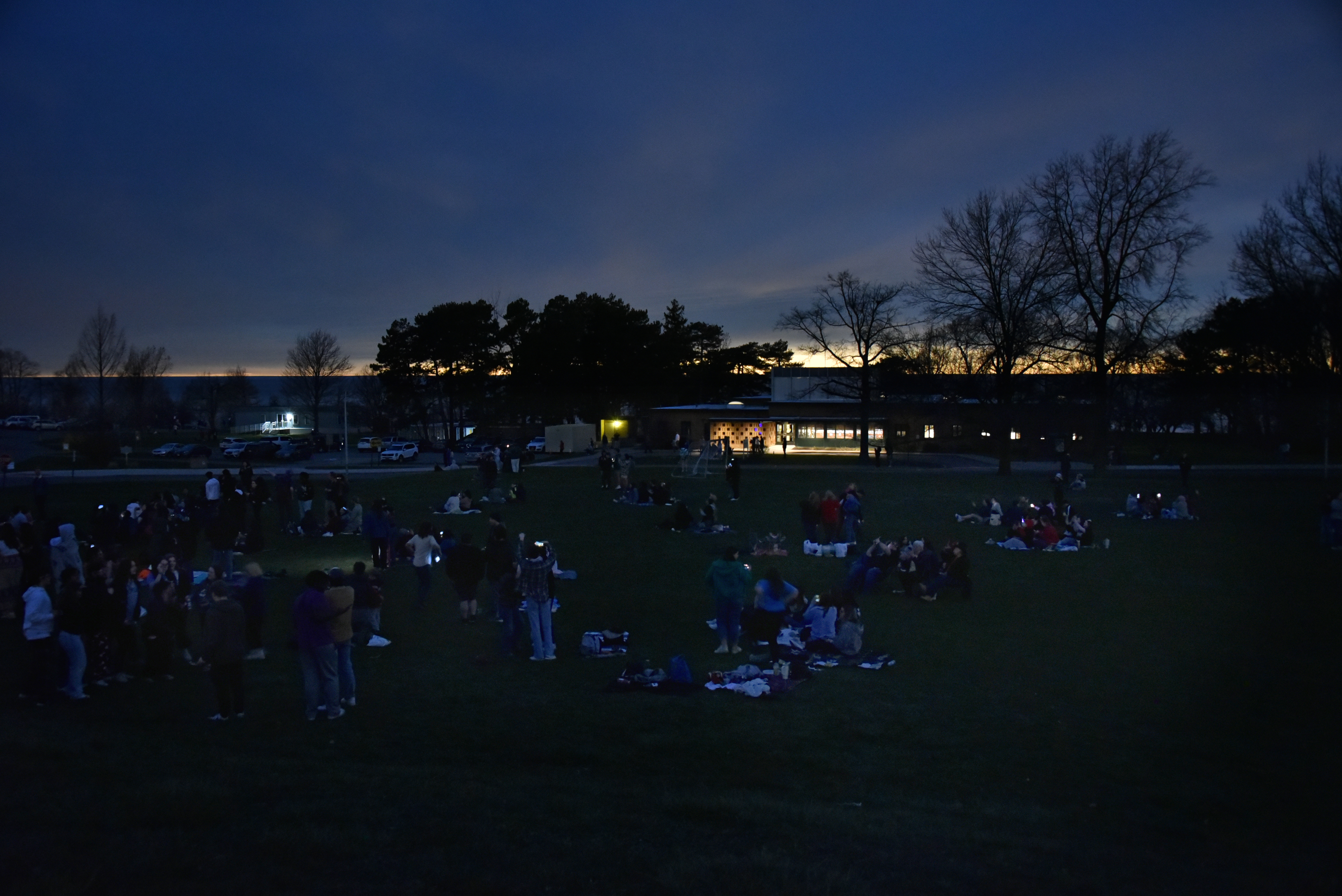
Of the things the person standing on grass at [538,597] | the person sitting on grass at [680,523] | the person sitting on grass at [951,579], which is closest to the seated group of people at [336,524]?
the person sitting on grass at [680,523]

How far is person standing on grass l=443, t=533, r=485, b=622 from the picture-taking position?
12125 mm

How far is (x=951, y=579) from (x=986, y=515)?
10620mm

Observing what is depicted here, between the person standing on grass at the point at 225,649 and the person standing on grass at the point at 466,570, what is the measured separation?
3.94 metres

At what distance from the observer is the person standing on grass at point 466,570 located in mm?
12125

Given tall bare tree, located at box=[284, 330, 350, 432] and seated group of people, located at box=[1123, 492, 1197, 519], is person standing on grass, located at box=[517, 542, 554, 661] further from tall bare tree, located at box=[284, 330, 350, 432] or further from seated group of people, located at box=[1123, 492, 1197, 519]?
tall bare tree, located at box=[284, 330, 350, 432]

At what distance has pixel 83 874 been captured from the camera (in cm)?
486

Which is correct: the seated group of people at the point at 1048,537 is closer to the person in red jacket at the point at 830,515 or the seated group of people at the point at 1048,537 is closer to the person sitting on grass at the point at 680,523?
the person in red jacket at the point at 830,515

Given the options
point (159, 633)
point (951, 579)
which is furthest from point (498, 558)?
point (951, 579)

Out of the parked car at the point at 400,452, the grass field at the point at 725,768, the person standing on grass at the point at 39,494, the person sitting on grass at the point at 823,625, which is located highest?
the parked car at the point at 400,452

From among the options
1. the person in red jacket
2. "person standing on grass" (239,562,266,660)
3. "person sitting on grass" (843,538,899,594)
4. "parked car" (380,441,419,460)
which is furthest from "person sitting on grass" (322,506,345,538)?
"parked car" (380,441,419,460)

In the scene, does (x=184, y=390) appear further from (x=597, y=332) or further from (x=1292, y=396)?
(x=1292, y=396)

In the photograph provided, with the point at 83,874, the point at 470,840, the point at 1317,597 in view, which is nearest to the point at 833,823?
the point at 470,840

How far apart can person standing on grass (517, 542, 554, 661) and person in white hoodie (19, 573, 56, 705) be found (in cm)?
475

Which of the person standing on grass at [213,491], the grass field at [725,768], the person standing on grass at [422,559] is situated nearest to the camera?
the grass field at [725,768]
